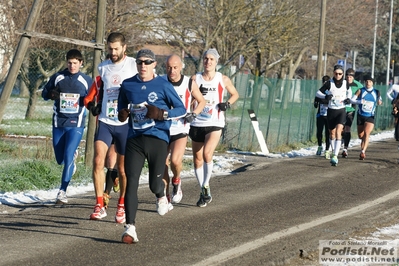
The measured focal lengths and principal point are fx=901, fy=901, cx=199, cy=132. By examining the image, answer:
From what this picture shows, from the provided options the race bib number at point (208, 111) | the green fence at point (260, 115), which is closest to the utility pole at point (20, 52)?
the race bib number at point (208, 111)

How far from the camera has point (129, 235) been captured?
28.2 feet

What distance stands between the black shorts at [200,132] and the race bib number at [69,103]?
1.54 m

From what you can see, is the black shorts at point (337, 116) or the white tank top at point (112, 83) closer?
the white tank top at point (112, 83)

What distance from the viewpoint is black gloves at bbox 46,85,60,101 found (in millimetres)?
11656

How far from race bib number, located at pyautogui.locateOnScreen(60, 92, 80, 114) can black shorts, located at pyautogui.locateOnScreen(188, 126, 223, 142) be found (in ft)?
5.04

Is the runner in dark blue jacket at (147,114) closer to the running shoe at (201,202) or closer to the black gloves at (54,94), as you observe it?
the running shoe at (201,202)

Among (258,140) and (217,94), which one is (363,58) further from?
(217,94)

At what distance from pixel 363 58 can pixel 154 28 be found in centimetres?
5104

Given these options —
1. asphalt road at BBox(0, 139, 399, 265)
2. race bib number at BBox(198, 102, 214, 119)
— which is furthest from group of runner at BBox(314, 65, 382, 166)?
race bib number at BBox(198, 102, 214, 119)

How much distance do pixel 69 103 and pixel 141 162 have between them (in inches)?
129

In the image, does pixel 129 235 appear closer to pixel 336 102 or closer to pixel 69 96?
pixel 69 96

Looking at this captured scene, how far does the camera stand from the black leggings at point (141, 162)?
338 inches

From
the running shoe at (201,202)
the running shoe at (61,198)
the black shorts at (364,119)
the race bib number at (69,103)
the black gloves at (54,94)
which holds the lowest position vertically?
the running shoe at (61,198)

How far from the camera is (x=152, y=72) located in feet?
29.3
